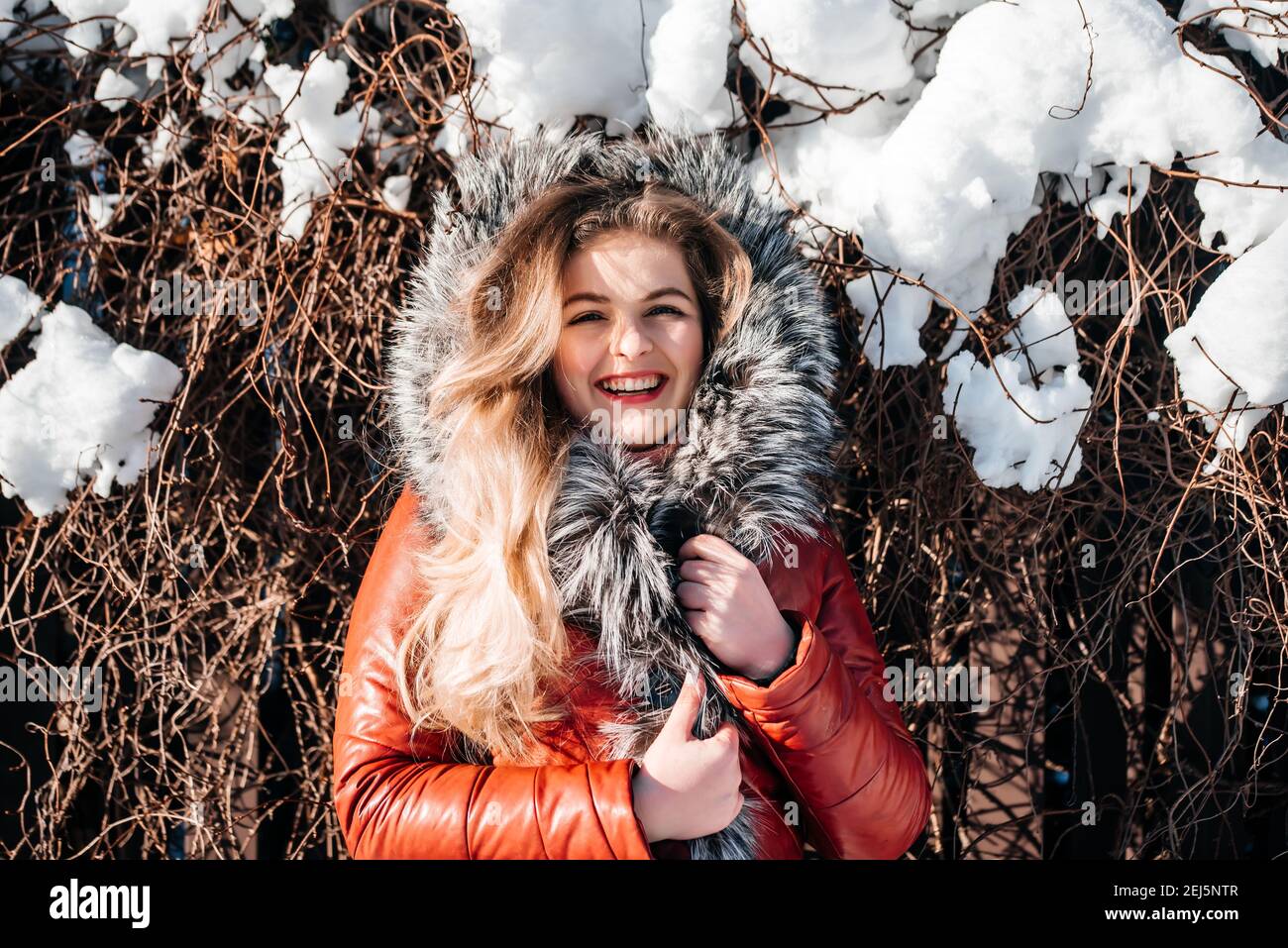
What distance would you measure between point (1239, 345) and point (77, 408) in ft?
7.10

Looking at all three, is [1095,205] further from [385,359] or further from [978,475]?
[385,359]

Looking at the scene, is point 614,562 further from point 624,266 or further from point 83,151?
point 83,151

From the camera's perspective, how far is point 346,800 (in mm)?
1292

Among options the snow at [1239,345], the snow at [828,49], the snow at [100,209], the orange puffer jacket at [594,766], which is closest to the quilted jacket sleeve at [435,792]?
the orange puffer jacket at [594,766]

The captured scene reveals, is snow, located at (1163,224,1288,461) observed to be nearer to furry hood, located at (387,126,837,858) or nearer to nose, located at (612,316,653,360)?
furry hood, located at (387,126,837,858)

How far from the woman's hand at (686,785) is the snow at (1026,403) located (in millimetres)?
771

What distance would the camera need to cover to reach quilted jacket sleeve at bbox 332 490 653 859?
1209mm

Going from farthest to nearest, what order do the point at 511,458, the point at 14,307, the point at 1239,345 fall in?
the point at 14,307, the point at 1239,345, the point at 511,458

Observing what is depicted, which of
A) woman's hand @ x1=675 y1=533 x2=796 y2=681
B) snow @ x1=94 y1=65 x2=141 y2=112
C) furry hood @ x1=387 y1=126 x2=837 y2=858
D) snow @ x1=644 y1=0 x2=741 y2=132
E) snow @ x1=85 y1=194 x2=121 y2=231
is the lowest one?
woman's hand @ x1=675 y1=533 x2=796 y2=681

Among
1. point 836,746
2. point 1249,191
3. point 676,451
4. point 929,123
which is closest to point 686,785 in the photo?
point 836,746

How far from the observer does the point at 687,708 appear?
1299 mm

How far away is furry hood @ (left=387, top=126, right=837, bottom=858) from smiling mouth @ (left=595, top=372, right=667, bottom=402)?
0.07 meters

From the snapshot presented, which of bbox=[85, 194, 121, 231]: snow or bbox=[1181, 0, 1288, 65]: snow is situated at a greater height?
bbox=[1181, 0, 1288, 65]: snow

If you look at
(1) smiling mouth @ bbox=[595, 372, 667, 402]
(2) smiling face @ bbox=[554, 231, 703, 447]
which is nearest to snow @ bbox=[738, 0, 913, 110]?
(2) smiling face @ bbox=[554, 231, 703, 447]
